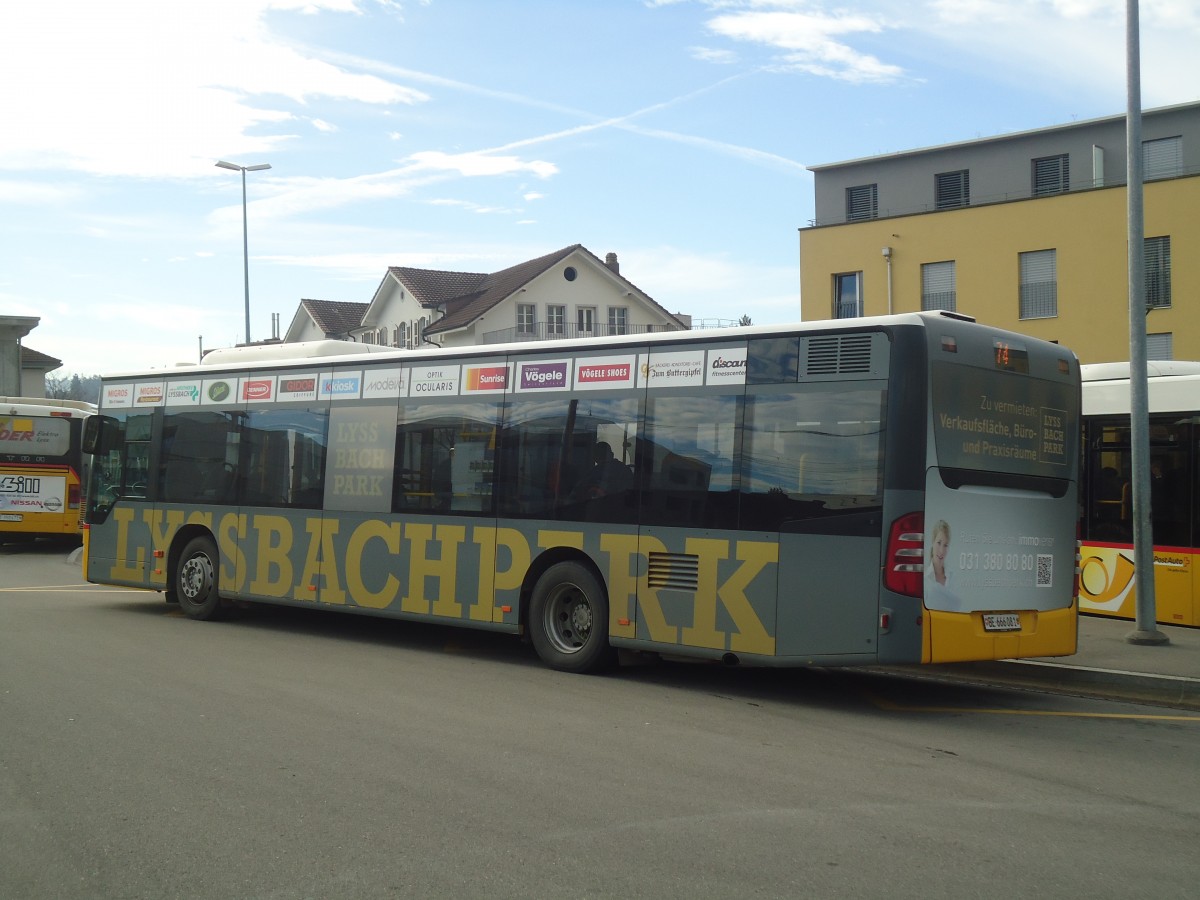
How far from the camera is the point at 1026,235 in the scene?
3400cm

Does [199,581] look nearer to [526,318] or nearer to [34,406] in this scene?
[34,406]

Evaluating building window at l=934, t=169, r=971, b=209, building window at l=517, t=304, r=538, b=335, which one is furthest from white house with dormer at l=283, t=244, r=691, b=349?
building window at l=934, t=169, r=971, b=209

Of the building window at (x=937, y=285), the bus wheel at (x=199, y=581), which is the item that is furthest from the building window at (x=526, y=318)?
the bus wheel at (x=199, y=581)

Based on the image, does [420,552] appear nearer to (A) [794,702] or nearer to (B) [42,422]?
(A) [794,702]

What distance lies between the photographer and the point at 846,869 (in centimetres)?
532

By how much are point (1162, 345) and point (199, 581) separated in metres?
26.4

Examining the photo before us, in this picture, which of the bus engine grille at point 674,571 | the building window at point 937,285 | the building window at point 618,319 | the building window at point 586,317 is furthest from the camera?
the building window at point 618,319

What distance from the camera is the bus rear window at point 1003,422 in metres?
9.41

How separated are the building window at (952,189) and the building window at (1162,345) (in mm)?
9556

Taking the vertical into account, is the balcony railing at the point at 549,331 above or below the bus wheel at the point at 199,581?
above

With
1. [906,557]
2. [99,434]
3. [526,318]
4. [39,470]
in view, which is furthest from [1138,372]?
[526,318]

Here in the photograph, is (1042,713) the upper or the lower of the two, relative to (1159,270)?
lower

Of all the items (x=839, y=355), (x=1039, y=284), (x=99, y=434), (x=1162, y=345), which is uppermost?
(x=1039, y=284)

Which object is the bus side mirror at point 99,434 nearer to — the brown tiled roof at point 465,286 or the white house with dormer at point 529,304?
the white house with dormer at point 529,304
